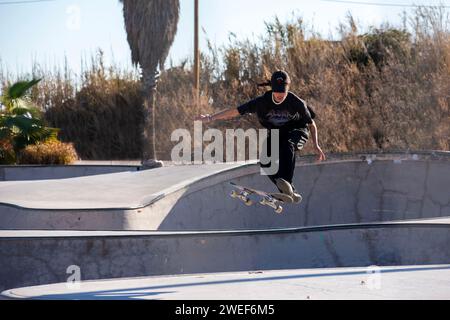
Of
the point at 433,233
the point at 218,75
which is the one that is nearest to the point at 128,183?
the point at 433,233

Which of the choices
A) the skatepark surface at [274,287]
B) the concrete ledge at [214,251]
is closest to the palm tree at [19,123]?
the concrete ledge at [214,251]

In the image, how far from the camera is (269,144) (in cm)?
922

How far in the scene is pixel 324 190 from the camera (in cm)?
1460

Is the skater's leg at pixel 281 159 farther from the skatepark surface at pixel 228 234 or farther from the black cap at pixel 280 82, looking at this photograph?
the black cap at pixel 280 82

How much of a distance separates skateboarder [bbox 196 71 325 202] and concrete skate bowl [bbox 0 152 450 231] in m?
3.70

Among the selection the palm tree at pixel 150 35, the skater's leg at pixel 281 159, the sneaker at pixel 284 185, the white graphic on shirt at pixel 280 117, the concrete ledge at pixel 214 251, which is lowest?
the concrete ledge at pixel 214 251

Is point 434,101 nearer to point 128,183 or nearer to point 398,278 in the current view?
point 128,183

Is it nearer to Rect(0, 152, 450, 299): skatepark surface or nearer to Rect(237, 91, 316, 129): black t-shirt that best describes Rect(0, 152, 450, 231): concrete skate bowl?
Rect(0, 152, 450, 299): skatepark surface

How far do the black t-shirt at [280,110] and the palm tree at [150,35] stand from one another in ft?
38.9

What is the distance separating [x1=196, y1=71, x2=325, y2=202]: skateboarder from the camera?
8.63 metres

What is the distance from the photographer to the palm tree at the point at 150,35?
20516mm

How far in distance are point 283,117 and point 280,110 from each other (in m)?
0.08

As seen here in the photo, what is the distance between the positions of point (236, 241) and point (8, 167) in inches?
435

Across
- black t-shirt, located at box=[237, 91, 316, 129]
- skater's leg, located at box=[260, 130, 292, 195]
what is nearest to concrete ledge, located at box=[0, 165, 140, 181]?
skater's leg, located at box=[260, 130, 292, 195]
